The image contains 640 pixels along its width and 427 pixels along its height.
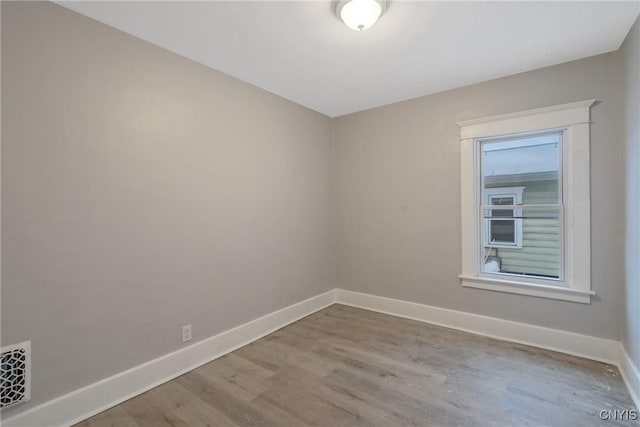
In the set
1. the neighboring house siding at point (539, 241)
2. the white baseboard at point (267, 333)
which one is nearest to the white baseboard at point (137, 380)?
the white baseboard at point (267, 333)

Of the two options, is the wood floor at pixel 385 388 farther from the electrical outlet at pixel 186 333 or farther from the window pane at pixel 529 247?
the window pane at pixel 529 247

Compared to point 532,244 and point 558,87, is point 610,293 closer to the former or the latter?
point 532,244

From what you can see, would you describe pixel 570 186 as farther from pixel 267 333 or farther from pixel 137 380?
pixel 137 380

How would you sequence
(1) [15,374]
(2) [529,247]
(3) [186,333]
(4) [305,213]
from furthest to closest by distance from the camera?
(4) [305,213] → (2) [529,247] → (3) [186,333] → (1) [15,374]

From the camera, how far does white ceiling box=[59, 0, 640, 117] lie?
181cm

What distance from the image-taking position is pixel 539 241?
8.98 ft

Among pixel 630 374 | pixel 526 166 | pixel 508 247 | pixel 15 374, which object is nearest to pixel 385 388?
pixel 630 374

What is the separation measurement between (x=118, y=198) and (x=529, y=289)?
3.53m

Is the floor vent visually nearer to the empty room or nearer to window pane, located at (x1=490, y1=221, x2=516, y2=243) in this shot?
the empty room

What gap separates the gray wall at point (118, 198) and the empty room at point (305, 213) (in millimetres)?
13

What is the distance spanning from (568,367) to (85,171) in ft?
→ 12.5

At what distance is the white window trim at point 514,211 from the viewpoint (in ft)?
9.26

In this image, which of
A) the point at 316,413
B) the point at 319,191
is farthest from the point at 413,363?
the point at 319,191

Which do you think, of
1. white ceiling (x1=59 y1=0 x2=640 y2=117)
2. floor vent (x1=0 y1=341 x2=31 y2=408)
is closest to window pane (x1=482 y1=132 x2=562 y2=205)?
white ceiling (x1=59 y1=0 x2=640 y2=117)
